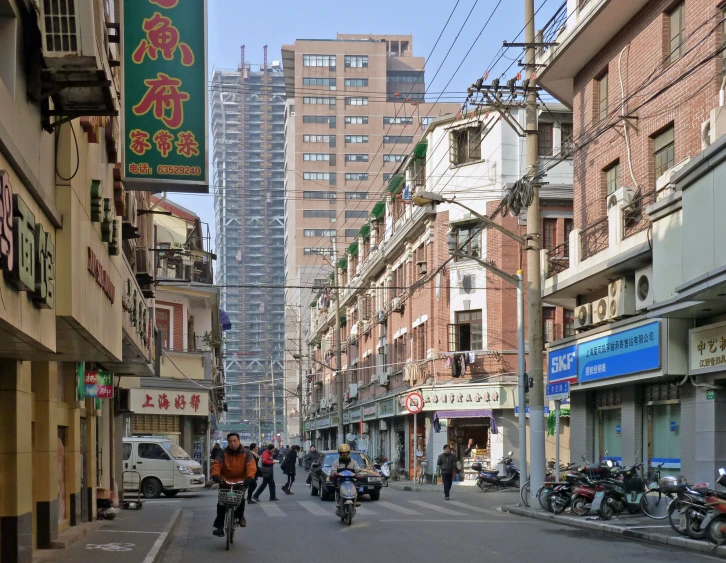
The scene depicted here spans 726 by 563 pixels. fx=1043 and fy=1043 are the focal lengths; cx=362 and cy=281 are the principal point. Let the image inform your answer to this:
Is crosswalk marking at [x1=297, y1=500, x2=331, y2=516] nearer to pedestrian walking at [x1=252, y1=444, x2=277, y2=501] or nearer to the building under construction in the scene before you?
pedestrian walking at [x1=252, y1=444, x2=277, y2=501]

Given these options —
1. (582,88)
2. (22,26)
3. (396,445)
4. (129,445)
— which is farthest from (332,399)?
(22,26)

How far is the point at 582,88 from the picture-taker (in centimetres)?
2809

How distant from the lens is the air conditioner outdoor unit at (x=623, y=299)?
24.0m

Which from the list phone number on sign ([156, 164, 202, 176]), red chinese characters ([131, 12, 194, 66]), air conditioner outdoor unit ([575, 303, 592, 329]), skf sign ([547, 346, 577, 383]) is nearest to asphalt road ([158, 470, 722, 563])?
skf sign ([547, 346, 577, 383])

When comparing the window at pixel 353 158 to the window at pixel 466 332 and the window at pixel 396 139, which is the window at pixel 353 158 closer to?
the window at pixel 396 139

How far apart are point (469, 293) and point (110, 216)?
96.2 ft

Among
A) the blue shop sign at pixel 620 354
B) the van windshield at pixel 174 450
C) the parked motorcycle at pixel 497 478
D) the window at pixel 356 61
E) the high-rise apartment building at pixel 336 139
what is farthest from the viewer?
the window at pixel 356 61

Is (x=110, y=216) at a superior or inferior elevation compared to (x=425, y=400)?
superior

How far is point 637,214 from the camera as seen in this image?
23906 millimetres

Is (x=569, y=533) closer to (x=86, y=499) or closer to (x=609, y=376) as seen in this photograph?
(x=609, y=376)

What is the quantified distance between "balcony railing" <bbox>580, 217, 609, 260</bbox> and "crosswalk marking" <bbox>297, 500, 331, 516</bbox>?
911 cm

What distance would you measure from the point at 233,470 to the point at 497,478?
20384 millimetres

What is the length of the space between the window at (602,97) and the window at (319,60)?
10508 cm

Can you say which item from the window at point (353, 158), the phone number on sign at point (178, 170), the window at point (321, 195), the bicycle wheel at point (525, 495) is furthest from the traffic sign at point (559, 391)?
the window at point (353, 158)
